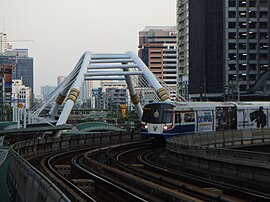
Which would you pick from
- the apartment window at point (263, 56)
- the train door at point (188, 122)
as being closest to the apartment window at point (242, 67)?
the apartment window at point (263, 56)

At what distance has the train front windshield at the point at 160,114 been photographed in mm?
40125

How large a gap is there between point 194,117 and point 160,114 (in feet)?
11.7

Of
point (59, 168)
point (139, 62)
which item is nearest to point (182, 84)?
point (139, 62)

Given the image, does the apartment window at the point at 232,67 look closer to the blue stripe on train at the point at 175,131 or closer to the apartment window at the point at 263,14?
the apartment window at the point at 263,14

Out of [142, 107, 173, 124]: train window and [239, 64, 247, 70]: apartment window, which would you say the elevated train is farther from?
[239, 64, 247, 70]: apartment window

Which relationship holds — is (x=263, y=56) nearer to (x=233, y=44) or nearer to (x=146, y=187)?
(x=233, y=44)

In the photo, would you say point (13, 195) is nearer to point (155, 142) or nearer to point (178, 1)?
point (155, 142)

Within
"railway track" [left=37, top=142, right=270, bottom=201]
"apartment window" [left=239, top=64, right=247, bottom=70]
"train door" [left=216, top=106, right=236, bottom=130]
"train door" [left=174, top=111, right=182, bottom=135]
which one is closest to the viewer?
"railway track" [left=37, top=142, right=270, bottom=201]

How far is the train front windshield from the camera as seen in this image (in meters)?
40.1

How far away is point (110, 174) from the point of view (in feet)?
81.6

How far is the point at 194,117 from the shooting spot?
139 ft

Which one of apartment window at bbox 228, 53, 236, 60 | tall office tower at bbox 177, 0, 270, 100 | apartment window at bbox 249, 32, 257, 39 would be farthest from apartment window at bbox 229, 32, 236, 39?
apartment window at bbox 228, 53, 236, 60

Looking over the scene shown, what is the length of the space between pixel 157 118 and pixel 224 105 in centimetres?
885

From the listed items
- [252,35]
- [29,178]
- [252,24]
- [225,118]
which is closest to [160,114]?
[225,118]
